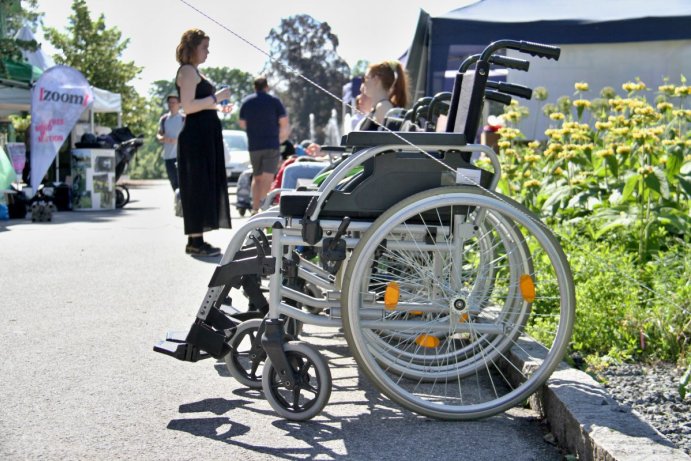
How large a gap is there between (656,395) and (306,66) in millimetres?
11611

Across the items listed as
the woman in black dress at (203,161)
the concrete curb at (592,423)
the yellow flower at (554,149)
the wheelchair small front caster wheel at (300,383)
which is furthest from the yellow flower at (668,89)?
the wheelchair small front caster wheel at (300,383)

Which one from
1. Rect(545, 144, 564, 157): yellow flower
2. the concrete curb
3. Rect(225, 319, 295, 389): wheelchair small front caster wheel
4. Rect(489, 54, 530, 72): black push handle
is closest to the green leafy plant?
Rect(545, 144, 564, 157): yellow flower

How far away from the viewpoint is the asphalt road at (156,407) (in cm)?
372

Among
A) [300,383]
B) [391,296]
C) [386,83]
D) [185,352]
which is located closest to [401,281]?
[391,296]

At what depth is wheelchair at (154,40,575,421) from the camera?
4.02 meters

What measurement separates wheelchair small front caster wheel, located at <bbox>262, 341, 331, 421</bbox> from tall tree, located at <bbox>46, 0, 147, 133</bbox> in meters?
35.1

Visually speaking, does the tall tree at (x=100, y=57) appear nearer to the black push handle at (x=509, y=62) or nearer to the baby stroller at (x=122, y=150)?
the baby stroller at (x=122, y=150)

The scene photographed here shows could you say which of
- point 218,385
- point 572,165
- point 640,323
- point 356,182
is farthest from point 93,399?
point 572,165

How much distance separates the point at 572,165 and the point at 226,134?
2250 cm

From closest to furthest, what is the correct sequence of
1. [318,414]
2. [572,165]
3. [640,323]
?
1. [318,414]
2. [640,323]
3. [572,165]

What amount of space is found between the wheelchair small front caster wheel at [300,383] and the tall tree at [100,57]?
115ft

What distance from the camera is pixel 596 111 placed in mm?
8836

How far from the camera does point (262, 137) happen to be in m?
12.0

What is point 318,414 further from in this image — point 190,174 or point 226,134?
point 226,134
